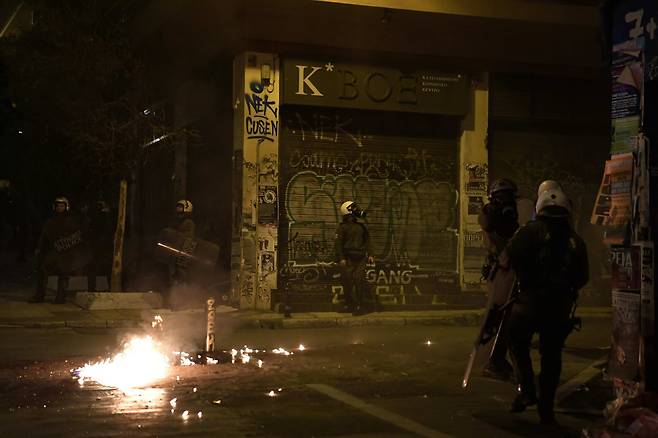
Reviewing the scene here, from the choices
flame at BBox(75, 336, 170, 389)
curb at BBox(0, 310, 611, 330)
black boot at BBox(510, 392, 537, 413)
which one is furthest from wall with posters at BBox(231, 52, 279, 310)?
black boot at BBox(510, 392, 537, 413)

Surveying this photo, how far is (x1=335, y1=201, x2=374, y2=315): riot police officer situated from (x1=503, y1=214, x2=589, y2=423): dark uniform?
822 centimetres

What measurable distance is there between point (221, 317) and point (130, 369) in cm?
537

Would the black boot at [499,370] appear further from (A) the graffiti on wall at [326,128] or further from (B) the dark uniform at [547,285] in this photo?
(A) the graffiti on wall at [326,128]

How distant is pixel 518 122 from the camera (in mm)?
16812

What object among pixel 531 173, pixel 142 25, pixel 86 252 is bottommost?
pixel 86 252

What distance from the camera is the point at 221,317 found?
46.3 ft

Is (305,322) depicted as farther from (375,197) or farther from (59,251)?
(59,251)

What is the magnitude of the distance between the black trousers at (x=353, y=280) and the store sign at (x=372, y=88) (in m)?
2.83

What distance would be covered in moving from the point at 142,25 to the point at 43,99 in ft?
7.55

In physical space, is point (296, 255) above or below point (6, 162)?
below

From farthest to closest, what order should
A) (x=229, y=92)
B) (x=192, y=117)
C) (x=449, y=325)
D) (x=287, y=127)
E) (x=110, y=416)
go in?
(x=192, y=117) → (x=229, y=92) → (x=287, y=127) → (x=449, y=325) → (x=110, y=416)

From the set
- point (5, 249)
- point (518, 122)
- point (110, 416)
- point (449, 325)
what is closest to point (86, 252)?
point (449, 325)

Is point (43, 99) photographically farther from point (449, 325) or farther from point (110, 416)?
point (110, 416)

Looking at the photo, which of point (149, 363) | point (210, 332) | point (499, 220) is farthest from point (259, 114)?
point (499, 220)
